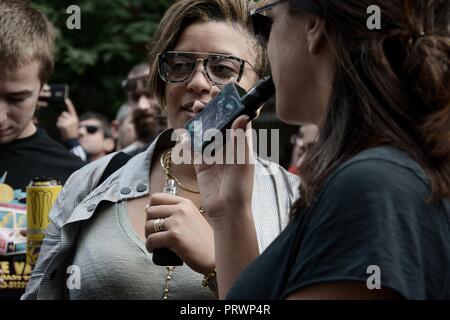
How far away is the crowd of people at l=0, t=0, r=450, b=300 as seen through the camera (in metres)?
1.56

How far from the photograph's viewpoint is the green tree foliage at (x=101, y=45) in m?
11.6

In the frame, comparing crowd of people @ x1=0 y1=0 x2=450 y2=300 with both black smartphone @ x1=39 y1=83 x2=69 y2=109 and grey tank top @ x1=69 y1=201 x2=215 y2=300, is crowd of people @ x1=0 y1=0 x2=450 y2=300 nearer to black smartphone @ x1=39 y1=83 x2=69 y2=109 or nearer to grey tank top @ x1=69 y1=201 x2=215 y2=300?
grey tank top @ x1=69 y1=201 x2=215 y2=300

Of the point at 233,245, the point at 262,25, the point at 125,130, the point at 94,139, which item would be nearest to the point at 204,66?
the point at 262,25

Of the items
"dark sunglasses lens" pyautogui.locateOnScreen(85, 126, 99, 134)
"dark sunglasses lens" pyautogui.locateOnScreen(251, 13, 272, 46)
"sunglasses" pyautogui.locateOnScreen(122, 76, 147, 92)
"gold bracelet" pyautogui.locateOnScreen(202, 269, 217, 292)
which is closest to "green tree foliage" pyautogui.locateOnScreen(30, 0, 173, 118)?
"dark sunglasses lens" pyautogui.locateOnScreen(85, 126, 99, 134)

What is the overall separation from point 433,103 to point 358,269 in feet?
1.35

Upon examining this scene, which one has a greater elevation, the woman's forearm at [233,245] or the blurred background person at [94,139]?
the blurred background person at [94,139]

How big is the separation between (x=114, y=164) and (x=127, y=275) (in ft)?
1.80

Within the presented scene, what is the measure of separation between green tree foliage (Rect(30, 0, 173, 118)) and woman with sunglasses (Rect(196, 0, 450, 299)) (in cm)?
977

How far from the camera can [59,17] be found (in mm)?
11461

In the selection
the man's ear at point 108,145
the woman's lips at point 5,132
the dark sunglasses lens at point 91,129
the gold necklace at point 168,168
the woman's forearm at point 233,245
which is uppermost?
the dark sunglasses lens at point 91,129

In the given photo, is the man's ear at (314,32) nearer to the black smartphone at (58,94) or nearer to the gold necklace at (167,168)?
the gold necklace at (167,168)

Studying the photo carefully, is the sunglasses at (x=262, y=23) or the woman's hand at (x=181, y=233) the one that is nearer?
the sunglasses at (x=262, y=23)

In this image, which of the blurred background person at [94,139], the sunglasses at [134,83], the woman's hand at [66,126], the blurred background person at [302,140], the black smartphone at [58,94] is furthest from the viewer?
the blurred background person at [94,139]

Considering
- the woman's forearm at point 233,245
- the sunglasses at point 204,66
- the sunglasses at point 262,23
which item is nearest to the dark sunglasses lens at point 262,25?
the sunglasses at point 262,23
